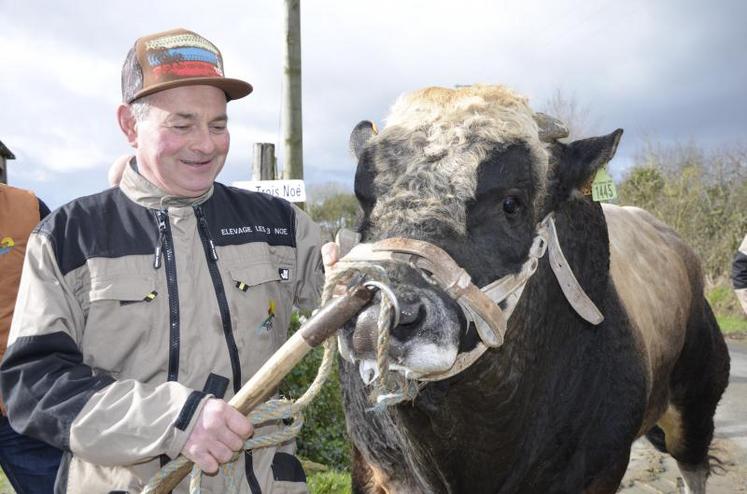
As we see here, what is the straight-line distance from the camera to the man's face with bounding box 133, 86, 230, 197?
7.80 ft

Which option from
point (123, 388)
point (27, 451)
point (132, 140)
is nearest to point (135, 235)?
point (132, 140)

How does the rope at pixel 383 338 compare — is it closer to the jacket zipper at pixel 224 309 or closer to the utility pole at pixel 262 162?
the jacket zipper at pixel 224 309

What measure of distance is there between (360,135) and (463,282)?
125cm

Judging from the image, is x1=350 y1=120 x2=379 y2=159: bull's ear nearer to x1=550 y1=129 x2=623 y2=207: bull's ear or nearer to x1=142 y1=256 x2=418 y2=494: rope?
x1=550 y1=129 x2=623 y2=207: bull's ear

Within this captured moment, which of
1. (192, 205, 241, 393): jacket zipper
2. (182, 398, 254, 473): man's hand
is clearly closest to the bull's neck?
(192, 205, 241, 393): jacket zipper

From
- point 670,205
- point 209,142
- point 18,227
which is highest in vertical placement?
point 209,142

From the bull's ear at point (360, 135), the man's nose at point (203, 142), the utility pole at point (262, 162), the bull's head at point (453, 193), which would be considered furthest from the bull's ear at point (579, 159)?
the utility pole at point (262, 162)

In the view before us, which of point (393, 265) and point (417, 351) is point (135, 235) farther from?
point (417, 351)

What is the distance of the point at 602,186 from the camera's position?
10.5 feet

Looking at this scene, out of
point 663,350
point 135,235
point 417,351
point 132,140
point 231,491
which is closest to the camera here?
point 417,351

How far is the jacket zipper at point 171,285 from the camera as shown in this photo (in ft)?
7.38

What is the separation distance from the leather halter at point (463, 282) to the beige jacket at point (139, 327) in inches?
19.0

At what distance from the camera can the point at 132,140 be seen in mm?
2498

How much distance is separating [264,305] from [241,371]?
268 mm
